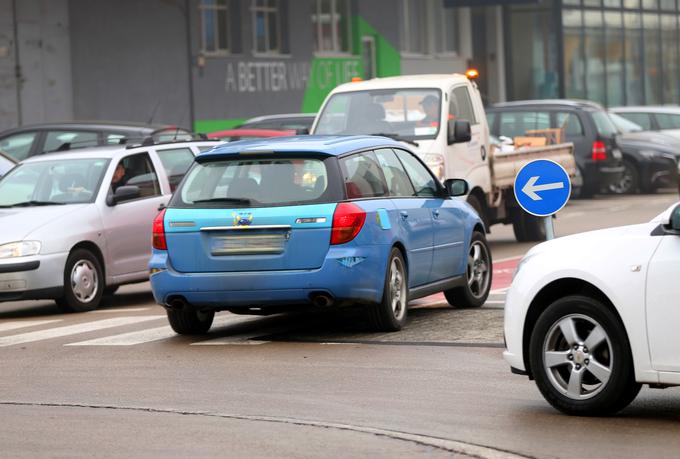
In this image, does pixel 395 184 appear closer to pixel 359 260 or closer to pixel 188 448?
pixel 359 260

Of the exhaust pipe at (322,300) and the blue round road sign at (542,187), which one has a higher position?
the blue round road sign at (542,187)

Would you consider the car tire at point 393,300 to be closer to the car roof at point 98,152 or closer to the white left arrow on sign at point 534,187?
the white left arrow on sign at point 534,187

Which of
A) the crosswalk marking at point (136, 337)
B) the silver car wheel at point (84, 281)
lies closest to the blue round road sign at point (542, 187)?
the crosswalk marking at point (136, 337)

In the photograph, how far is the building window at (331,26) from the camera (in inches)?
1625

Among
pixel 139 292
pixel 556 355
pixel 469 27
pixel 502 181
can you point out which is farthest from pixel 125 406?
pixel 469 27

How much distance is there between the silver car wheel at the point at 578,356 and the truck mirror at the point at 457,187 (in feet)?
15.9

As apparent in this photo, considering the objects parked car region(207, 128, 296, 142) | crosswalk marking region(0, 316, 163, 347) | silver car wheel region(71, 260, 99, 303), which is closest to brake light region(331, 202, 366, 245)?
crosswalk marking region(0, 316, 163, 347)

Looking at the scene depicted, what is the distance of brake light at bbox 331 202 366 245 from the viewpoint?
11336 millimetres

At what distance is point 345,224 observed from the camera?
37.2ft

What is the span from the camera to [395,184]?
1252cm

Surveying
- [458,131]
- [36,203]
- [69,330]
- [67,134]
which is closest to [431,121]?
[458,131]

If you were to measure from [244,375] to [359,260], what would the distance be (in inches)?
64.3

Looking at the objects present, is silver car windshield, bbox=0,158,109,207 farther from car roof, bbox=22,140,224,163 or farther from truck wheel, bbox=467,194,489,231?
truck wheel, bbox=467,194,489,231

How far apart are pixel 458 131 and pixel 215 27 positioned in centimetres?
1980
